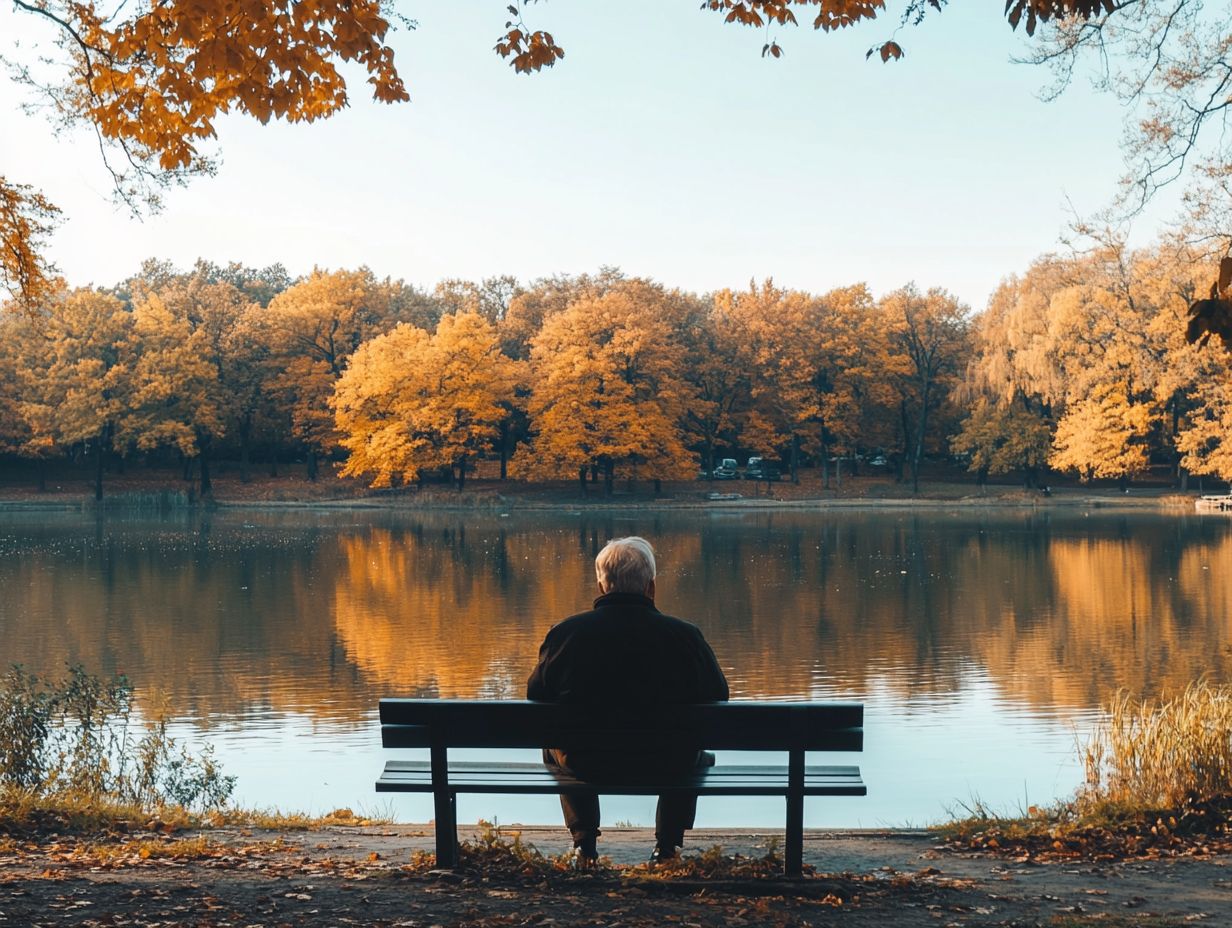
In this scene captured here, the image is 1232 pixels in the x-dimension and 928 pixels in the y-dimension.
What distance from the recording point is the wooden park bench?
5.19 m

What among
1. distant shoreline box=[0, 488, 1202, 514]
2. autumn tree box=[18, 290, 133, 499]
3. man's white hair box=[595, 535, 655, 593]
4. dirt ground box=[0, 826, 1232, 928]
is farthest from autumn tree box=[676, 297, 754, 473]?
man's white hair box=[595, 535, 655, 593]

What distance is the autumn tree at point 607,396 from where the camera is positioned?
5747 centimetres

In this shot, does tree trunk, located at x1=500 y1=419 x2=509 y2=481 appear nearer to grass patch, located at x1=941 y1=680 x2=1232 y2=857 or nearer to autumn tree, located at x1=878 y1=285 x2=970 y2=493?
autumn tree, located at x1=878 y1=285 x2=970 y2=493

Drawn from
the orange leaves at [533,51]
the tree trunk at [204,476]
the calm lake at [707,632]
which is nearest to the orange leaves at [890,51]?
the orange leaves at [533,51]

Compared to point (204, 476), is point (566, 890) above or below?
below

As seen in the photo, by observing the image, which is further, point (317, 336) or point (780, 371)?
point (317, 336)

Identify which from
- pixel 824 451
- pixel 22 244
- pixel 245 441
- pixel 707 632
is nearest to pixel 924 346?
pixel 824 451

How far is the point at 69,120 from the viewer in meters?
10.1

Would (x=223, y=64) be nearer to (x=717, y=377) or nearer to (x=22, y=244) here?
(x=22, y=244)

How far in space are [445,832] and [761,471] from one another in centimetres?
6465

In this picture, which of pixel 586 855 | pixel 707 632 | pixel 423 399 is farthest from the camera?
pixel 423 399

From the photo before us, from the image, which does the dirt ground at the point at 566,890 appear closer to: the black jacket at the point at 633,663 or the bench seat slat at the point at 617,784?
the bench seat slat at the point at 617,784

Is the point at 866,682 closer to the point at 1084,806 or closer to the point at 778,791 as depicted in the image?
the point at 1084,806

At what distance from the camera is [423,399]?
2331 inches
